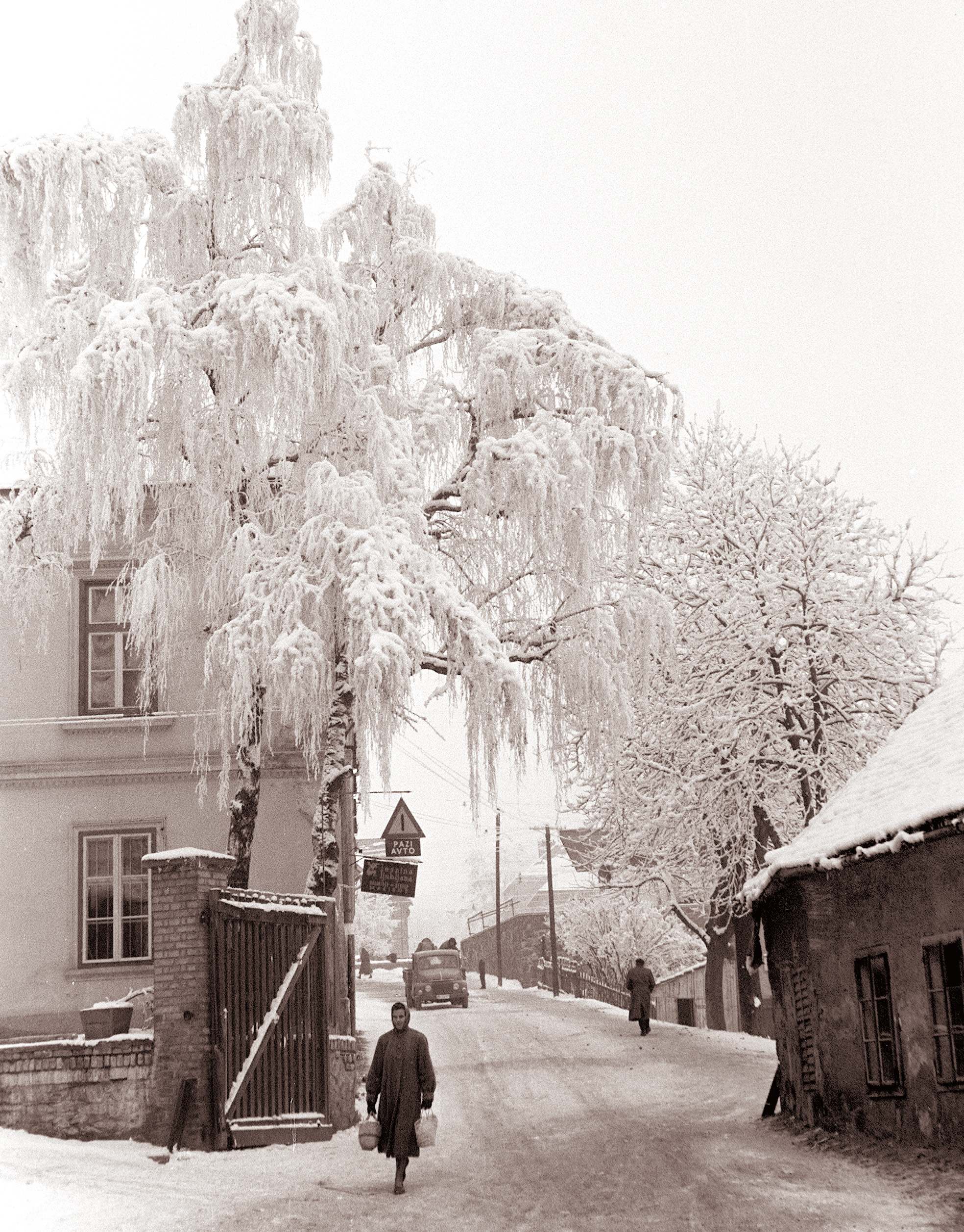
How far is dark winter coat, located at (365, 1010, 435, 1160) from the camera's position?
1150cm

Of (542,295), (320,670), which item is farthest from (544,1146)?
(542,295)

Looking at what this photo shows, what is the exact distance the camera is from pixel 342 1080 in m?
15.5

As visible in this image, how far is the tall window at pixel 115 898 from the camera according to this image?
19.1 m

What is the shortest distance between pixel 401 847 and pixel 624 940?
1272 inches

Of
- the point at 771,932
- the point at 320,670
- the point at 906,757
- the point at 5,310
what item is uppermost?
the point at 5,310

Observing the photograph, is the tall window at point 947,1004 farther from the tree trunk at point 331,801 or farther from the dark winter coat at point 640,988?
the dark winter coat at point 640,988

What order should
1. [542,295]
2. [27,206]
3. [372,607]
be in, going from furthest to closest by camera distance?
[542,295] → [27,206] → [372,607]

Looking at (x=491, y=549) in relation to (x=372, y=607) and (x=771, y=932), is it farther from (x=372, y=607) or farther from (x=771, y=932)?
(x=771, y=932)

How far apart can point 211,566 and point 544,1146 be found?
22.2ft

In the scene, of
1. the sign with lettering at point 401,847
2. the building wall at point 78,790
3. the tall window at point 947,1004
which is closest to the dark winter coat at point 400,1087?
the tall window at point 947,1004

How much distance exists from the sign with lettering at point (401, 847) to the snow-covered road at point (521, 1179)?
3.16 meters

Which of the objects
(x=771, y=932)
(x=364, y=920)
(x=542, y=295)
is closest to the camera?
(x=771, y=932)

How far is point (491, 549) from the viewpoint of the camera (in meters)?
16.6

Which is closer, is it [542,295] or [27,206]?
[27,206]
